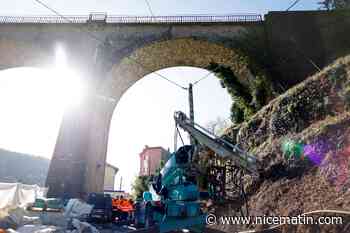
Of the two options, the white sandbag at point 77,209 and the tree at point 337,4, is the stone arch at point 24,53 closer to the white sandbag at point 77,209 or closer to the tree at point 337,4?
the white sandbag at point 77,209

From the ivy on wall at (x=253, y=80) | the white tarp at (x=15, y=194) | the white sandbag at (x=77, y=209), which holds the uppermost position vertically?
the ivy on wall at (x=253, y=80)

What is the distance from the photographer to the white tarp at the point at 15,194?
12170mm

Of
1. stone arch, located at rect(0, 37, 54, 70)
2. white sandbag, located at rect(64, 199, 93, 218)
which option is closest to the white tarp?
white sandbag, located at rect(64, 199, 93, 218)

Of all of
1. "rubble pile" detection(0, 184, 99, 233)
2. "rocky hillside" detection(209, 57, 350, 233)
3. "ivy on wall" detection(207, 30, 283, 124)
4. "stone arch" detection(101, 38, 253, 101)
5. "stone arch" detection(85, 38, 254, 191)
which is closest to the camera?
"rocky hillside" detection(209, 57, 350, 233)

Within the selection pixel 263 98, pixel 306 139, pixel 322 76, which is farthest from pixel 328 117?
pixel 263 98

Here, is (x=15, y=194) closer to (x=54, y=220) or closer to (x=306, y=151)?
(x=54, y=220)

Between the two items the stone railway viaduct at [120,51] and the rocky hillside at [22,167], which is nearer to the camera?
the stone railway viaduct at [120,51]

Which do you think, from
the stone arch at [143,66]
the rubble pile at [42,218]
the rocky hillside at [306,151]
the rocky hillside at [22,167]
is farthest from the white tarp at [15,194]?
the rocky hillside at [22,167]

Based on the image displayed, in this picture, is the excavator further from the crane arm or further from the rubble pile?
the rubble pile

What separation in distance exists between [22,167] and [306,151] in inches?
2947

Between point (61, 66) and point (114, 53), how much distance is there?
4.11m

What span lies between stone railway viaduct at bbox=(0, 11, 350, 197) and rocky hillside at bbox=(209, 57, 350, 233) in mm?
7091

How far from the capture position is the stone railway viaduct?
15539 mm

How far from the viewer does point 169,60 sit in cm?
1947
